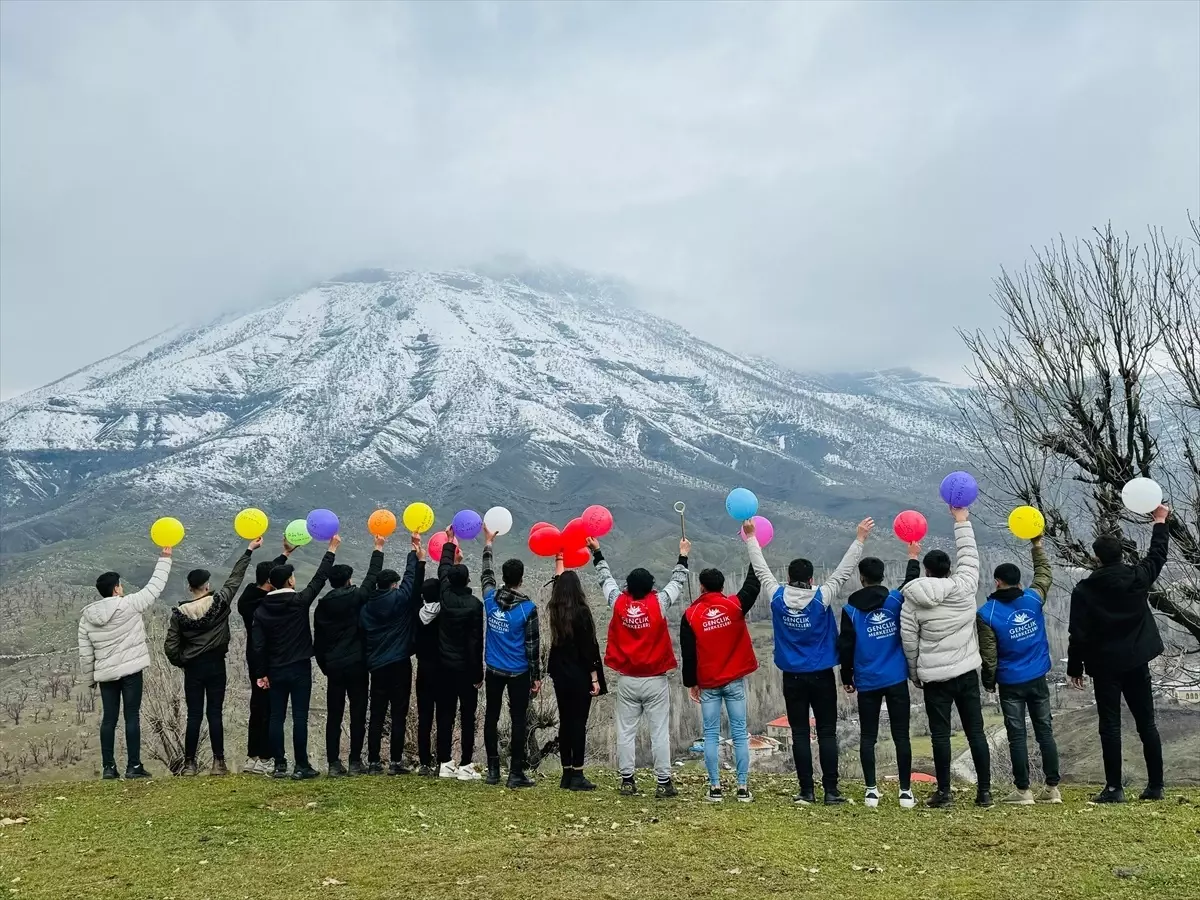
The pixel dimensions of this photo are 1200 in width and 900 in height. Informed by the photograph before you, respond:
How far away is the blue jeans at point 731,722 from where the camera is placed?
29.5ft

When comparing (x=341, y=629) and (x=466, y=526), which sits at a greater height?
(x=466, y=526)

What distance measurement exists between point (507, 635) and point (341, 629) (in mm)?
2090

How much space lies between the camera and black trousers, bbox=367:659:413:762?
10.5m

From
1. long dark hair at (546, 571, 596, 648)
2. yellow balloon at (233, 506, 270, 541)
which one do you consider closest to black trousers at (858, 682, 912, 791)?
long dark hair at (546, 571, 596, 648)

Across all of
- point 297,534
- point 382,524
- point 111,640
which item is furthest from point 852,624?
point 111,640

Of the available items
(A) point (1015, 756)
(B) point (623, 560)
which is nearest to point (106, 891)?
(A) point (1015, 756)

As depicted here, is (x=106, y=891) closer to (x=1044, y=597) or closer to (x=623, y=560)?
(x=1044, y=597)

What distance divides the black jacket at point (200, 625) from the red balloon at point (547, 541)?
129 inches

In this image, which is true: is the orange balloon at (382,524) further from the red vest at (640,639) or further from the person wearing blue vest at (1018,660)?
the person wearing blue vest at (1018,660)

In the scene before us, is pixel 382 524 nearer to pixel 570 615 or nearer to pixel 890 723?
pixel 570 615

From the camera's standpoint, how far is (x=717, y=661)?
29.7ft

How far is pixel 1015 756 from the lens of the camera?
28.8 ft

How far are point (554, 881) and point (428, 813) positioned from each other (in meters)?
2.61

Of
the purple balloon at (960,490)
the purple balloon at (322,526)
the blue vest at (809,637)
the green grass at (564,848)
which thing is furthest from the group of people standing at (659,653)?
the green grass at (564,848)
